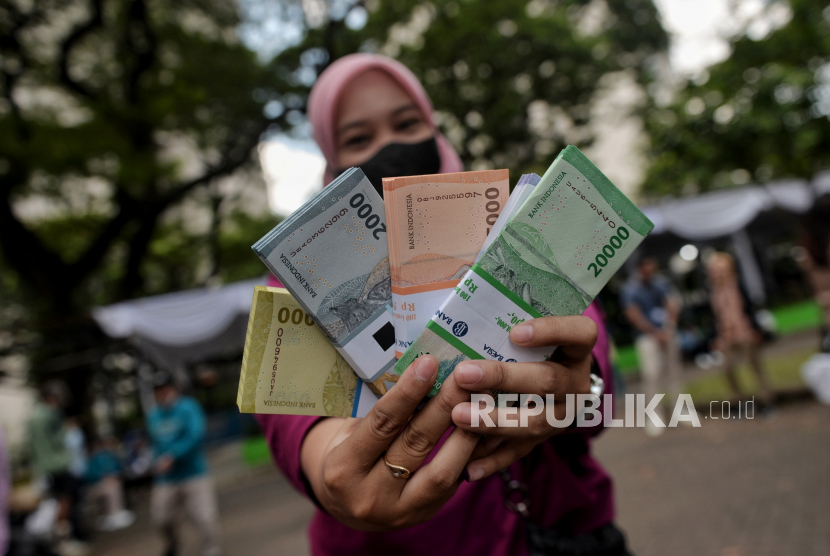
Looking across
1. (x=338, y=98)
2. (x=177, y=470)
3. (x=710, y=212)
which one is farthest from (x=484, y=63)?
(x=338, y=98)

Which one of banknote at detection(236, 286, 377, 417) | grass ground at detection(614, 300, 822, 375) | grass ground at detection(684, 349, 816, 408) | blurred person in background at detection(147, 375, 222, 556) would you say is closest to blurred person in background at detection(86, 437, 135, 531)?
blurred person in background at detection(147, 375, 222, 556)

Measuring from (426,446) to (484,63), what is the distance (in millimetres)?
13345

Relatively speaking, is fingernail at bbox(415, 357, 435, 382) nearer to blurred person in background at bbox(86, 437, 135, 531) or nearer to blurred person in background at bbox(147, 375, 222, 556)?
blurred person in background at bbox(147, 375, 222, 556)

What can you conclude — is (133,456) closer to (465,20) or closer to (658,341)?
(658,341)

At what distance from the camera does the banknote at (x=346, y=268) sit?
0.91 meters

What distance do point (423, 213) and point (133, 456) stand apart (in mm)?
10771

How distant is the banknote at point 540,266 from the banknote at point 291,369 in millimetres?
150

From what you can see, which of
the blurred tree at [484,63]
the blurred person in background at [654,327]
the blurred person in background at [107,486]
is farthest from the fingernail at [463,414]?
the blurred tree at [484,63]

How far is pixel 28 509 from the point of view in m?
4.43

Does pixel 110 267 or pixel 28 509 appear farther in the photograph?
pixel 110 267

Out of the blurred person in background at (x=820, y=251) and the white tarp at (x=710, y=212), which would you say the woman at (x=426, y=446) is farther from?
the white tarp at (x=710, y=212)

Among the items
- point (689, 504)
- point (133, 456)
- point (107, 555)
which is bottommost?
point (133, 456)

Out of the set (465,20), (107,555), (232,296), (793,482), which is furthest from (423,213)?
(465,20)

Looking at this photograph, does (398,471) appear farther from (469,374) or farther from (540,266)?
(540,266)
